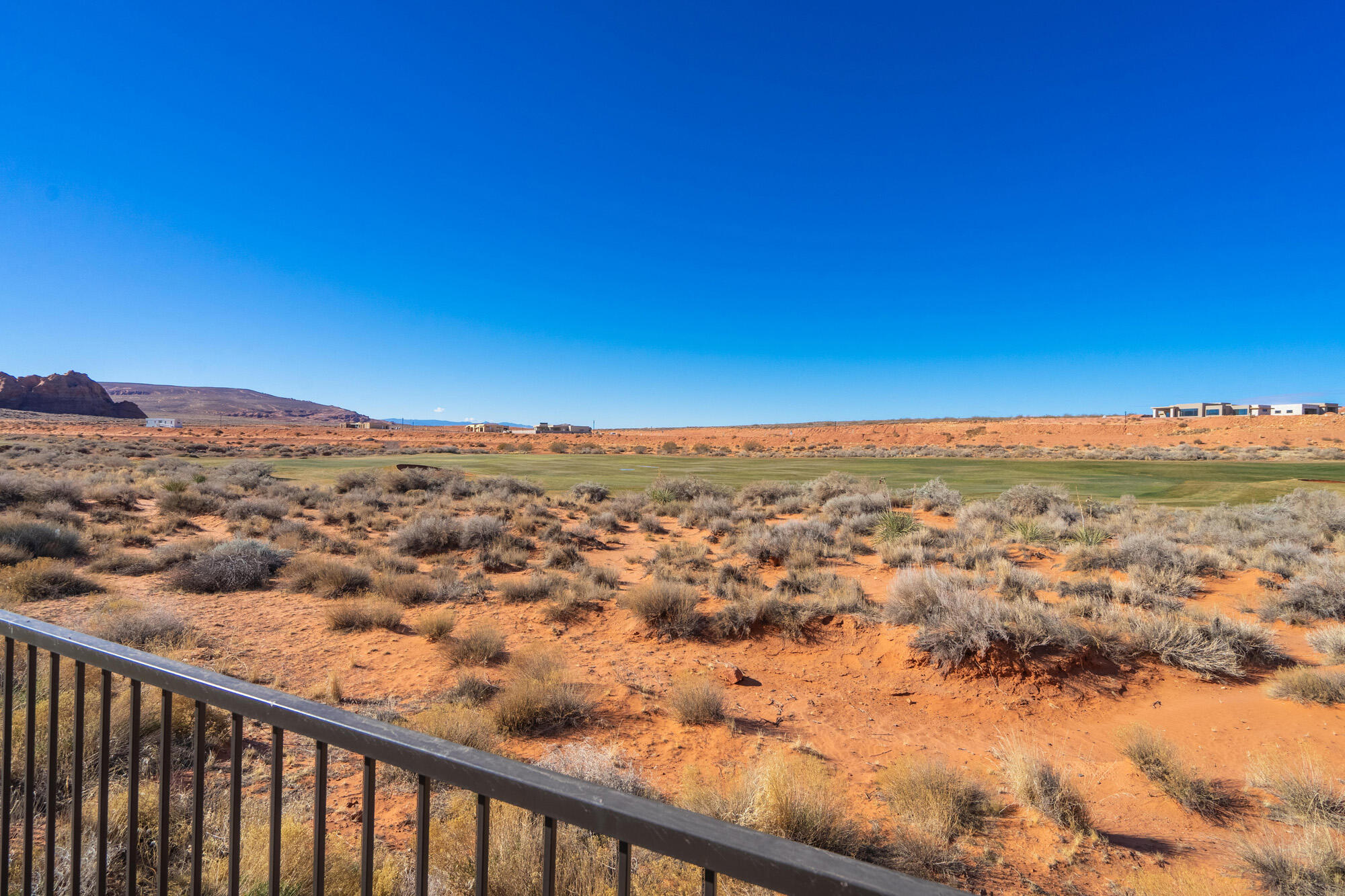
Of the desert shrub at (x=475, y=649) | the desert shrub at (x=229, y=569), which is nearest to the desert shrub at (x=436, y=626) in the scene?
the desert shrub at (x=475, y=649)

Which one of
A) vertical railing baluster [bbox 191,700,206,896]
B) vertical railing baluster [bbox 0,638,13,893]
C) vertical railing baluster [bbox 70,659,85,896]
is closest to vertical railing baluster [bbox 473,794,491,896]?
vertical railing baluster [bbox 191,700,206,896]

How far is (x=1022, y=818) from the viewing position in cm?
436

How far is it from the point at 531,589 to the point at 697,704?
4.85 metres

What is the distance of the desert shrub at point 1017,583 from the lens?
884 centimetres

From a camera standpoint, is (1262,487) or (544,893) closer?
(544,893)

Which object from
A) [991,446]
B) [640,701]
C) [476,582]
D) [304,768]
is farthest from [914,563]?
[991,446]

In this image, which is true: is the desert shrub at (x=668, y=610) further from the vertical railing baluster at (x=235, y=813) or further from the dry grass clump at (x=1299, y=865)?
the vertical railing baluster at (x=235, y=813)

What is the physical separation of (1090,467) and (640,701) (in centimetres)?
3531

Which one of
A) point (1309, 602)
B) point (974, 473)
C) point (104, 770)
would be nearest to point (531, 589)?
point (104, 770)

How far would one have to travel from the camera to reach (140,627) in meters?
6.90

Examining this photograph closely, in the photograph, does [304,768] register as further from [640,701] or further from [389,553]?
[389,553]

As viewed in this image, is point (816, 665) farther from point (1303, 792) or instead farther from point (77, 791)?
point (77, 791)

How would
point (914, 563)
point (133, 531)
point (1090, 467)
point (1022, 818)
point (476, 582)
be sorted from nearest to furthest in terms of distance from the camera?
point (1022, 818)
point (476, 582)
point (914, 563)
point (133, 531)
point (1090, 467)

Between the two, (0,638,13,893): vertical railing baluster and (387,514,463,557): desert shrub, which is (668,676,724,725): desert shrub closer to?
(0,638,13,893): vertical railing baluster
